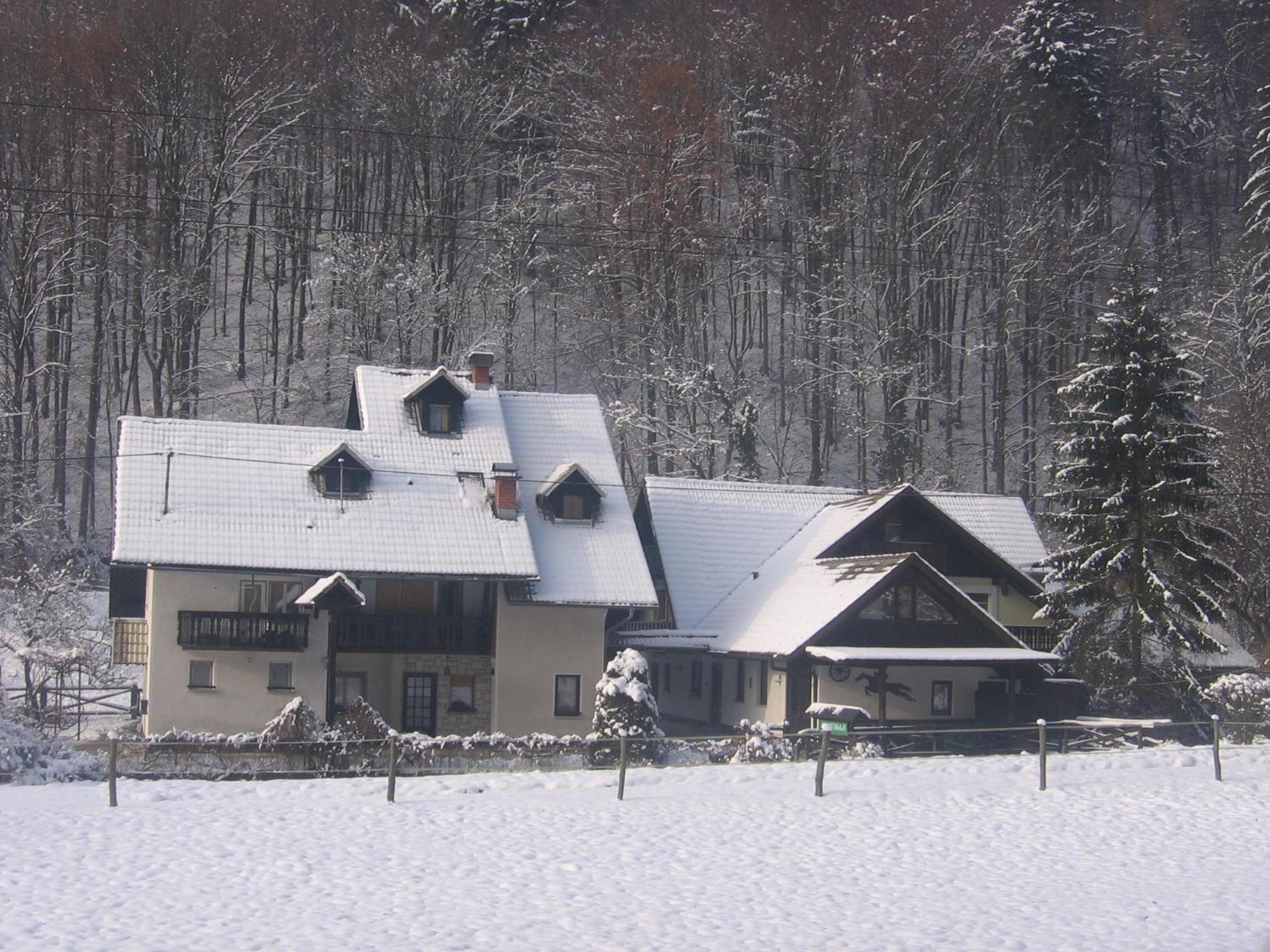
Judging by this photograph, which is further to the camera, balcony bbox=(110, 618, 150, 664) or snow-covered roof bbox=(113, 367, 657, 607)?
balcony bbox=(110, 618, 150, 664)

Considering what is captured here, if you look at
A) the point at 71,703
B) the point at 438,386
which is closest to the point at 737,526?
the point at 438,386

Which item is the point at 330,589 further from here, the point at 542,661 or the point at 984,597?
the point at 984,597

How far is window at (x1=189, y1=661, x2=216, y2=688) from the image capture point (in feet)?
102

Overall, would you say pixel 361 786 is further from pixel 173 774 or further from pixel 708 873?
pixel 708 873

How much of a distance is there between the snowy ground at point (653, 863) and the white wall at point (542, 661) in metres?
8.43

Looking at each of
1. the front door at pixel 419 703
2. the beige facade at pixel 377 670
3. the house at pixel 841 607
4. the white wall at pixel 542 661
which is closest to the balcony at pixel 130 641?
the beige facade at pixel 377 670

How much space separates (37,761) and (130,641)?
31.6ft

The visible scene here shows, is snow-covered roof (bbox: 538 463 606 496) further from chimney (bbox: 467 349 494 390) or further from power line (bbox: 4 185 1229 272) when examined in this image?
power line (bbox: 4 185 1229 272)

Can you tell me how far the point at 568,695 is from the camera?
33.8 metres

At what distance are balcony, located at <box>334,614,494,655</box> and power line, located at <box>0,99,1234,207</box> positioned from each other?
24259mm

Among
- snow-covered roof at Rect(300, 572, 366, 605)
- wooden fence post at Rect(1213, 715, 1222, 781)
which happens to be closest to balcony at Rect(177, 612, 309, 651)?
snow-covered roof at Rect(300, 572, 366, 605)

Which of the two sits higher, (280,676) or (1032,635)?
(1032,635)

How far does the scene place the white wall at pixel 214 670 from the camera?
30.9m

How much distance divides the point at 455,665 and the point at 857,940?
20.2m
